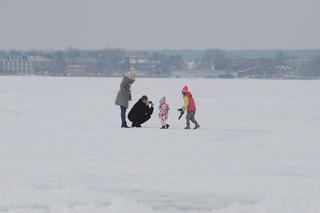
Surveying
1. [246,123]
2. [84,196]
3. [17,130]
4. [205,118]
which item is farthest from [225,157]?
[205,118]

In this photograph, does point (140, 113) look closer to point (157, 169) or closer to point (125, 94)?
point (125, 94)

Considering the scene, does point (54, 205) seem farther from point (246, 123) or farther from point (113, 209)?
point (246, 123)

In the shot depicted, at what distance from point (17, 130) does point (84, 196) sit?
8673mm

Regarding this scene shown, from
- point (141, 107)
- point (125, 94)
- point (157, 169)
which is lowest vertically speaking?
point (157, 169)

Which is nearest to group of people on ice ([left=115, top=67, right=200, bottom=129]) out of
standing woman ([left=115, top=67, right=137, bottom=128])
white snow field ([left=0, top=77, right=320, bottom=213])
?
standing woman ([left=115, top=67, right=137, bottom=128])

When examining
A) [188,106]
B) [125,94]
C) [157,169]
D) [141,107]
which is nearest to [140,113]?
[141,107]

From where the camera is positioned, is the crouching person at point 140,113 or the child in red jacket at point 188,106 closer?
the child in red jacket at point 188,106

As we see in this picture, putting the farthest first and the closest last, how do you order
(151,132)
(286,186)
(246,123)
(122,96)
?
(246,123) < (122,96) < (151,132) < (286,186)

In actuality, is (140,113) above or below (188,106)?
below

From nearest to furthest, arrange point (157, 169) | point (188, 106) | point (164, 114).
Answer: point (157, 169) → point (188, 106) → point (164, 114)

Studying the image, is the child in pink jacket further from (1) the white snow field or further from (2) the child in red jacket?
(2) the child in red jacket

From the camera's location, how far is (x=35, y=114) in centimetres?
2264

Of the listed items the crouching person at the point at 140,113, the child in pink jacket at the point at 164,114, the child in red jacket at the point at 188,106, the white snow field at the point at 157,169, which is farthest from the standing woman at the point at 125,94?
the child in red jacket at the point at 188,106

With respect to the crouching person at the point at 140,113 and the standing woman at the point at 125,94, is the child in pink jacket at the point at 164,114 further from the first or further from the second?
the standing woman at the point at 125,94
